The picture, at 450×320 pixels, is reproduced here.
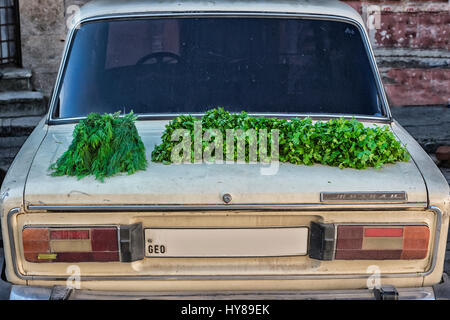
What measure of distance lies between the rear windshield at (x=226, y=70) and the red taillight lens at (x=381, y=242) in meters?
1.00

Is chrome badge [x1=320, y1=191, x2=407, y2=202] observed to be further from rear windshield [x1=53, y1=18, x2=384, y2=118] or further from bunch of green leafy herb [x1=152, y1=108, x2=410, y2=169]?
rear windshield [x1=53, y1=18, x2=384, y2=118]

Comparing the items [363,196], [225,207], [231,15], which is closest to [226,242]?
[225,207]

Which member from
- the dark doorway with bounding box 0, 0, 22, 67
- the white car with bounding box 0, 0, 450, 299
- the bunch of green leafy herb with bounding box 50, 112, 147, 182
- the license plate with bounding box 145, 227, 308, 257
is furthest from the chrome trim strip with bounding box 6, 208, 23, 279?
the dark doorway with bounding box 0, 0, 22, 67

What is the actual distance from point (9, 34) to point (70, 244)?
7443mm

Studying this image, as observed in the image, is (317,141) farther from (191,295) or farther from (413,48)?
(413,48)

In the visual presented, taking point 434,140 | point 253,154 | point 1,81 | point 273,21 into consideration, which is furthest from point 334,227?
point 1,81

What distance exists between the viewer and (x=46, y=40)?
923cm

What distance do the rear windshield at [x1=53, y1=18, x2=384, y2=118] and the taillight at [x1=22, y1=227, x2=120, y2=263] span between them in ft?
3.26

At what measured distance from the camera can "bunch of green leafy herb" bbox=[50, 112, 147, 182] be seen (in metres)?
2.81

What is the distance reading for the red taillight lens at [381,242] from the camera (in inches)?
107

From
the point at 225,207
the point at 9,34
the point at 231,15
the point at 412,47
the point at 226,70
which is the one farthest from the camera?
the point at 412,47

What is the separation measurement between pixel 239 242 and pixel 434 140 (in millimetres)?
5850

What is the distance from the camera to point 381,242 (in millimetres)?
2732
